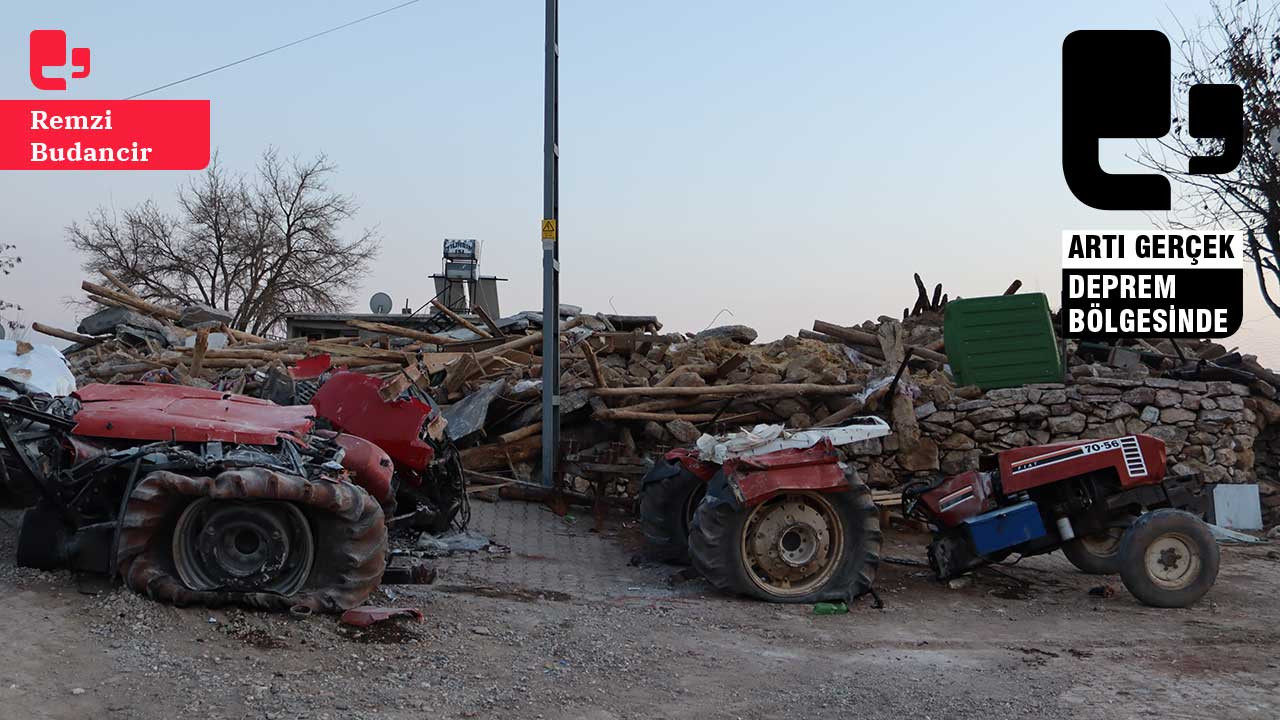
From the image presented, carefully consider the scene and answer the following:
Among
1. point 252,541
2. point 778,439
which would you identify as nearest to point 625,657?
point 252,541

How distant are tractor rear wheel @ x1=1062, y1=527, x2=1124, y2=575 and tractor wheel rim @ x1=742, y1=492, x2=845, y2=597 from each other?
8.60 feet

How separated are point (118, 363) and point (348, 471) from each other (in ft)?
34.2

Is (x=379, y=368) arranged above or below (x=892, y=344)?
below

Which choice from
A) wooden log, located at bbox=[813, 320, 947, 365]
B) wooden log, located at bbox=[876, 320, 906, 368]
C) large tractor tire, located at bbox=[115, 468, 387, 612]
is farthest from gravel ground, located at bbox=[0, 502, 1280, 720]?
wooden log, located at bbox=[813, 320, 947, 365]

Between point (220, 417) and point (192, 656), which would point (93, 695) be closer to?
point (192, 656)

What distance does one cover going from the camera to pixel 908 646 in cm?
801

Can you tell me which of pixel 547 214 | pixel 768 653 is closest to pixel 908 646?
pixel 768 653

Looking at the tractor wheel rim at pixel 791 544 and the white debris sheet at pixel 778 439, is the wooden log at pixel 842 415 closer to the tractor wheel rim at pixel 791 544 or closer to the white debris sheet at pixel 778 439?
the white debris sheet at pixel 778 439

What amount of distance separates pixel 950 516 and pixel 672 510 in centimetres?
248

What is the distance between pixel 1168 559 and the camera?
9.55 meters

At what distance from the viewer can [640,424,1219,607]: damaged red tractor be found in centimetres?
927

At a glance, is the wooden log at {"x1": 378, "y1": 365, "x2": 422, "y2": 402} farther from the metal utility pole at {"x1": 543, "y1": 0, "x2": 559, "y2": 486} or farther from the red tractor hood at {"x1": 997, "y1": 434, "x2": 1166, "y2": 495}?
the red tractor hood at {"x1": 997, "y1": 434, "x2": 1166, "y2": 495}

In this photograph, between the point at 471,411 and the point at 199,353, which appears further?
the point at 199,353

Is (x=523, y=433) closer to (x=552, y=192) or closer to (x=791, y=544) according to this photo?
(x=552, y=192)
